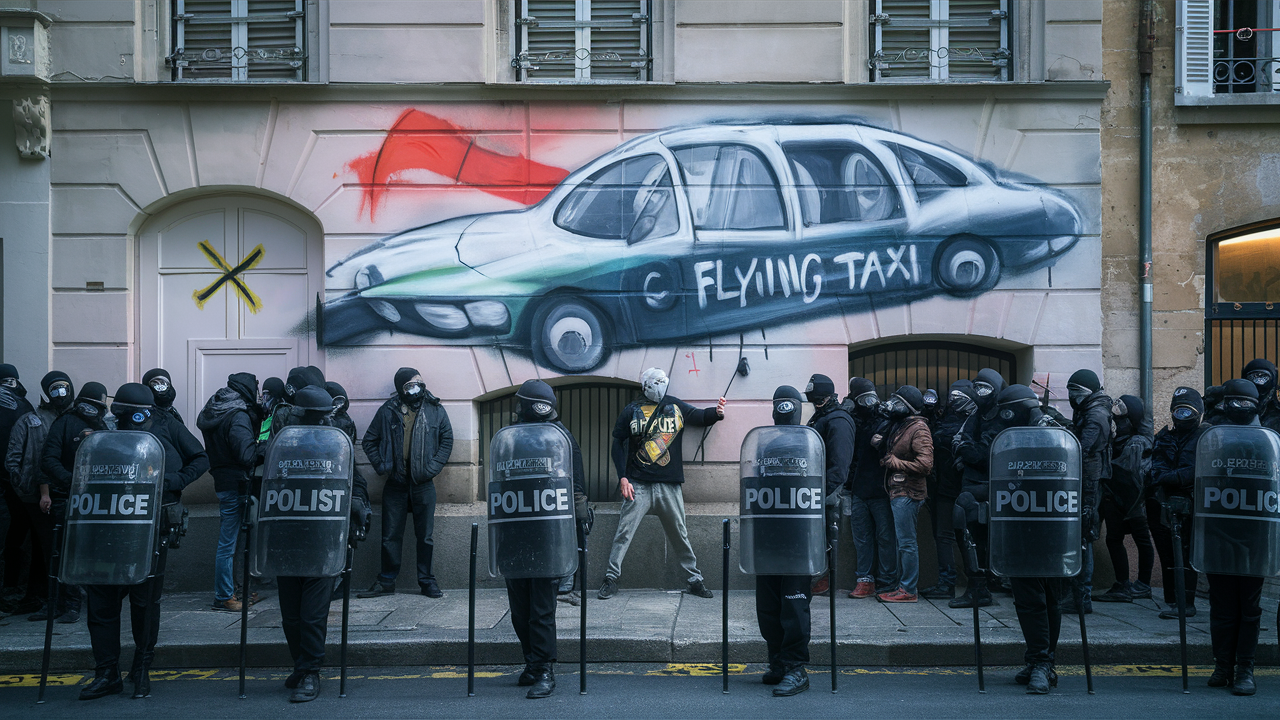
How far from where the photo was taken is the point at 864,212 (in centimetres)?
930

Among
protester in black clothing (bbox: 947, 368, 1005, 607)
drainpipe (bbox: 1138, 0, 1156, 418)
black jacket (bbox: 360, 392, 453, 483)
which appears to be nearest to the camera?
protester in black clothing (bbox: 947, 368, 1005, 607)

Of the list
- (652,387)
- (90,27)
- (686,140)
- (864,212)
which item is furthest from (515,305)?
(90,27)

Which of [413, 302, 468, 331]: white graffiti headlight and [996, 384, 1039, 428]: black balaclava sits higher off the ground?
[413, 302, 468, 331]: white graffiti headlight

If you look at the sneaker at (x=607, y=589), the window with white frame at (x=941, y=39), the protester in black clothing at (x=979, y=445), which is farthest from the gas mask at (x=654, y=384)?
the window with white frame at (x=941, y=39)

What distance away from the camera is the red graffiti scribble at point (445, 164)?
367 inches

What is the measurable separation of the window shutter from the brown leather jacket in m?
4.48

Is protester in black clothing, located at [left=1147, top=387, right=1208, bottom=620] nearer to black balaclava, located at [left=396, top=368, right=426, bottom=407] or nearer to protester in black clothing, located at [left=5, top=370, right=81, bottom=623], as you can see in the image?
black balaclava, located at [left=396, top=368, right=426, bottom=407]

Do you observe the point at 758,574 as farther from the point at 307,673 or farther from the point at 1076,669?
the point at 307,673

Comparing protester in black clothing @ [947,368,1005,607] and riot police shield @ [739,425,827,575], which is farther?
protester in black clothing @ [947,368,1005,607]

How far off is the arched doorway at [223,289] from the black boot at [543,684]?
4.83 meters

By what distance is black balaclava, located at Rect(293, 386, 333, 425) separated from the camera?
604 cm

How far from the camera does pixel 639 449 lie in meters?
8.59

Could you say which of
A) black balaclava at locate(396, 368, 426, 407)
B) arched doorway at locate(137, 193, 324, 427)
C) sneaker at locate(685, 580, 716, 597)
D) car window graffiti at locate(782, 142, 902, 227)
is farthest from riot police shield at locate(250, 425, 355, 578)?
car window graffiti at locate(782, 142, 902, 227)

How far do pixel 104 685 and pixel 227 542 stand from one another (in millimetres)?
2178
